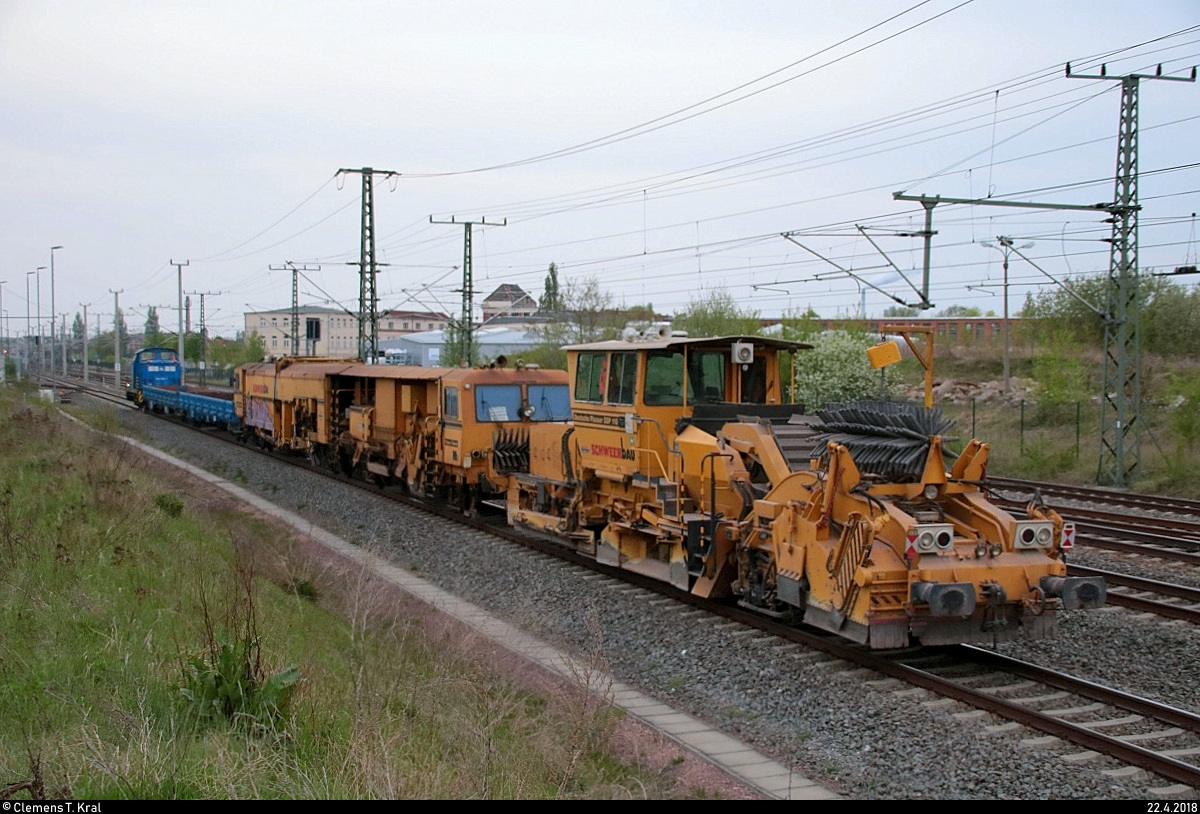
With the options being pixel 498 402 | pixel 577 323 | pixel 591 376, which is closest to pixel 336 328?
pixel 577 323

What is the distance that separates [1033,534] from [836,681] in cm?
215

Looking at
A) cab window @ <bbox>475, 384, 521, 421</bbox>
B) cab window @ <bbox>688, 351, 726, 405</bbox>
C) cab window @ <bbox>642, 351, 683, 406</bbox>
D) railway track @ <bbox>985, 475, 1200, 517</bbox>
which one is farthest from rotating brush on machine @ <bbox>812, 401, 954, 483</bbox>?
railway track @ <bbox>985, 475, 1200, 517</bbox>

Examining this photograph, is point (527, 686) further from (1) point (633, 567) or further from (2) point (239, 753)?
(1) point (633, 567)

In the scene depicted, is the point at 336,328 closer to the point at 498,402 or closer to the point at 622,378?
the point at 498,402

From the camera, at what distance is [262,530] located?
16.2 meters

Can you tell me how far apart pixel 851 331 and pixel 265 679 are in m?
33.6

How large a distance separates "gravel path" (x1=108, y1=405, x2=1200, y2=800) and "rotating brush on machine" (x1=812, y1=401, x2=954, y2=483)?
6.13 ft

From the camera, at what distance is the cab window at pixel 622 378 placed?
12078 mm

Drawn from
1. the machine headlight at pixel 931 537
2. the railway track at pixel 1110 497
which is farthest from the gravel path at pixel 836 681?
the railway track at pixel 1110 497

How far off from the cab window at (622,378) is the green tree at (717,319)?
2537 cm

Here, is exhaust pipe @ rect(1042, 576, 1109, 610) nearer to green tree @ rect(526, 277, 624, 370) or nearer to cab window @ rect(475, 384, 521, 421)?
cab window @ rect(475, 384, 521, 421)

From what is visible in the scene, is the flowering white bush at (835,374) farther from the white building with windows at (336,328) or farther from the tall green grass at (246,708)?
the white building with windows at (336,328)

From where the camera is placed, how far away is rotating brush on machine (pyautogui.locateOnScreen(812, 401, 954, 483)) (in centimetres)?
874

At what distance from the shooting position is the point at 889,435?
29.8 feet
